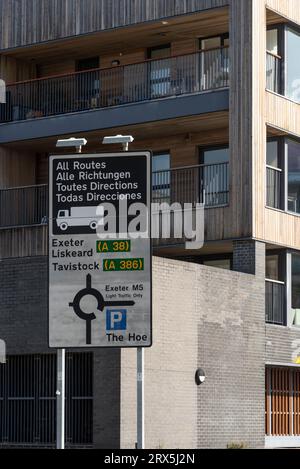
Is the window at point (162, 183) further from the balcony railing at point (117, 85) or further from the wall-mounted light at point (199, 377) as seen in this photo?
the wall-mounted light at point (199, 377)

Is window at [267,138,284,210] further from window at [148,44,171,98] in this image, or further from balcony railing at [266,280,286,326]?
window at [148,44,171,98]

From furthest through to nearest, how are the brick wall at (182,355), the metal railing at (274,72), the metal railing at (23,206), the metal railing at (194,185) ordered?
the metal railing at (23,206) < the metal railing at (274,72) < the metal railing at (194,185) < the brick wall at (182,355)

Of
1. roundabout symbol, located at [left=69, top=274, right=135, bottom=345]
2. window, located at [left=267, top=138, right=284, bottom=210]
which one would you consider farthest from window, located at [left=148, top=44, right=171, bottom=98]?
roundabout symbol, located at [left=69, top=274, right=135, bottom=345]

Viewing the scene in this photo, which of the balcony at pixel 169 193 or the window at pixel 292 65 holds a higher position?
the window at pixel 292 65

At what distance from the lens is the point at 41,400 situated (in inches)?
1053

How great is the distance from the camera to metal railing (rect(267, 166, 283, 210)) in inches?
1245

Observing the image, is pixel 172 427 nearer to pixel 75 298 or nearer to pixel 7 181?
pixel 75 298

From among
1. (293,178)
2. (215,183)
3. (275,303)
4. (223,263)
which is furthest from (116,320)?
(293,178)

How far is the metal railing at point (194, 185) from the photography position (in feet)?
103

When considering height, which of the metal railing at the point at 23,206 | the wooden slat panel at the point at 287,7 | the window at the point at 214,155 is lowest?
the metal railing at the point at 23,206

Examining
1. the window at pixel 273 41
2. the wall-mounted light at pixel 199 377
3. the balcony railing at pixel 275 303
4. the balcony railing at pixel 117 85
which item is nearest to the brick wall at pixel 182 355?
the wall-mounted light at pixel 199 377

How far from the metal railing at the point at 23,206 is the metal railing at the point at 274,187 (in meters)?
6.46

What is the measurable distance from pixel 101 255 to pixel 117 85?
14.4 meters
